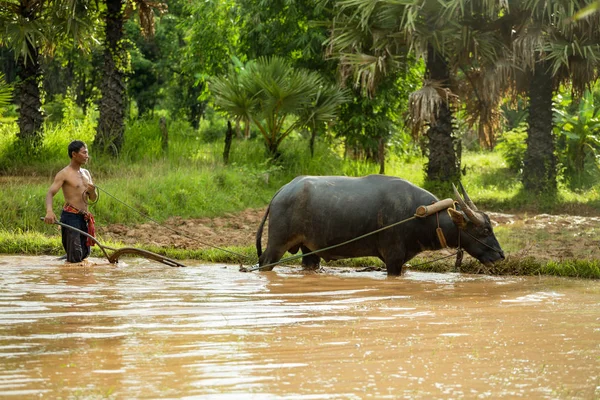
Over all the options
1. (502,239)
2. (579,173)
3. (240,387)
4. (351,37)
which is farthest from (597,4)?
(579,173)

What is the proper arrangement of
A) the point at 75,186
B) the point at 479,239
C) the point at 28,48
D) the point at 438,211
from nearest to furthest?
the point at 438,211 → the point at 479,239 → the point at 75,186 → the point at 28,48

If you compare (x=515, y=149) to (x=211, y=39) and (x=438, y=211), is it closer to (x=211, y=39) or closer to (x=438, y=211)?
(x=211, y=39)

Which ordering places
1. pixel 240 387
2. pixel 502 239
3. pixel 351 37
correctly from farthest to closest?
1. pixel 351 37
2. pixel 502 239
3. pixel 240 387

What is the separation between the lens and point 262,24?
77.3ft

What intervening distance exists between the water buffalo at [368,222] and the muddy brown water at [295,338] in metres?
0.49

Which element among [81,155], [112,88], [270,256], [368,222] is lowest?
[270,256]

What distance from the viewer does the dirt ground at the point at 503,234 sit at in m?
12.9

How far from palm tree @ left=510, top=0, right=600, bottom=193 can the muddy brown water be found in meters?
7.99

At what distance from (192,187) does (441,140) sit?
5.37 metres

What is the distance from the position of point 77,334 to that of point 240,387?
76.2 inches

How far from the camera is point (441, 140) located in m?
19.6

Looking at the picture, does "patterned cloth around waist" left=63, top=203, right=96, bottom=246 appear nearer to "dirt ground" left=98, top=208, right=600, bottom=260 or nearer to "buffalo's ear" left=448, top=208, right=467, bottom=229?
"dirt ground" left=98, top=208, right=600, bottom=260

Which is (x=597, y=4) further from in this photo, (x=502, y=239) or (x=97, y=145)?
(x=97, y=145)

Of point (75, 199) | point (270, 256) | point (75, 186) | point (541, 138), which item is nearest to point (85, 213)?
point (75, 199)
